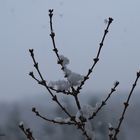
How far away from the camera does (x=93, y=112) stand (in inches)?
138

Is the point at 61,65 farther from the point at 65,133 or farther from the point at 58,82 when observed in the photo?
the point at 65,133

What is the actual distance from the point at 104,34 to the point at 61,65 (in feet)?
1.20

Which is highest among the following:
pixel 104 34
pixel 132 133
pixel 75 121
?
pixel 132 133

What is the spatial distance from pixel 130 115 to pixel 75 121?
10374cm

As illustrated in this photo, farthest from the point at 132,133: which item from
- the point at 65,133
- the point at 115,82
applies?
the point at 115,82

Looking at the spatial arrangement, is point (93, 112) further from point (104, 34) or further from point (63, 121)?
point (104, 34)

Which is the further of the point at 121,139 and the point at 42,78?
the point at 121,139

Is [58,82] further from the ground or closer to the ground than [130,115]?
closer to the ground

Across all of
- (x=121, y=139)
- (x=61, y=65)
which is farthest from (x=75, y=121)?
(x=121, y=139)

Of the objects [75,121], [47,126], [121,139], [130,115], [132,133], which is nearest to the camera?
[75,121]

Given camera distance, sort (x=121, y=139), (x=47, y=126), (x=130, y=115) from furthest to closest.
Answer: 1. (x=130, y=115)
2. (x=47, y=126)
3. (x=121, y=139)

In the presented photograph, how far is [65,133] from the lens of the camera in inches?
2361

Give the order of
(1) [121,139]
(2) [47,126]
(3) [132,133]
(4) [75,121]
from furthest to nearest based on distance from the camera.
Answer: (3) [132,133] < (2) [47,126] < (1) [121,139] < (4) [75,121]

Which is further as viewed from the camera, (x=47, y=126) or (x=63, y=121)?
(x=47, y=126)
